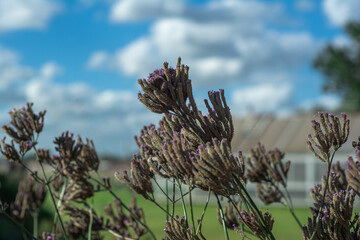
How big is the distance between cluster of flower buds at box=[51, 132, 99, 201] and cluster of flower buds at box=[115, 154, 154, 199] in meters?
0.92

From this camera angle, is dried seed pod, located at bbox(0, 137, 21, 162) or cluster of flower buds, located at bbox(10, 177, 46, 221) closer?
dried seed pod, located at bbox(0, 137, 21, 162)

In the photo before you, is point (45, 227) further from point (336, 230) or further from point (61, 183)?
point (336, 230)

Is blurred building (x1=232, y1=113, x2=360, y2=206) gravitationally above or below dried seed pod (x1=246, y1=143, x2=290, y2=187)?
above

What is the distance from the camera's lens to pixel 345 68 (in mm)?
45594

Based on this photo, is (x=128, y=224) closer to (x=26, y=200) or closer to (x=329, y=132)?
(x=26, y=200)

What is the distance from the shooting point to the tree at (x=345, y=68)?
150ft

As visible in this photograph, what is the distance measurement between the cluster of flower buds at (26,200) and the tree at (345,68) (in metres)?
43.9

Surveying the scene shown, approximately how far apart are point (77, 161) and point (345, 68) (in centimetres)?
4542

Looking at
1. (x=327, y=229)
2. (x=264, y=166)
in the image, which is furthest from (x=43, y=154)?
(x=327, y=229)

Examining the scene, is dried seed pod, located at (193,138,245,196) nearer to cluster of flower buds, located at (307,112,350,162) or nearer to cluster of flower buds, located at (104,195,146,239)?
cluster of flower buds, located at (307,112,350,162)

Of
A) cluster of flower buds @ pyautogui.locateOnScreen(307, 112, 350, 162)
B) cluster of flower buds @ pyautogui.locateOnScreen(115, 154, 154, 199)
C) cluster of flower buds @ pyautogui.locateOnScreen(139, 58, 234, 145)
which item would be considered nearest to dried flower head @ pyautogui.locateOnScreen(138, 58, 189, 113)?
cluster of flower buds @ pyautogui.locateOnScreen(139, 58, 234, 145)

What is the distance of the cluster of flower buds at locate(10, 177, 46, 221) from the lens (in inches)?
171

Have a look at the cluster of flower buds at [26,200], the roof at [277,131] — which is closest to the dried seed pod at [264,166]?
the cluster of flower buds at [26,200]

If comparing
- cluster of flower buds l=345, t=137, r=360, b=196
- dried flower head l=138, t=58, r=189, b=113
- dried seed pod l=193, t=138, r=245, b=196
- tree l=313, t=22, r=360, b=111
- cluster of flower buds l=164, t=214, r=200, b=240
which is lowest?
cluster of flower buds l=164, t=214, r=200, b=240
